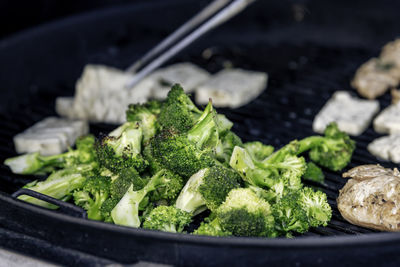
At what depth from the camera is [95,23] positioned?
5980mm

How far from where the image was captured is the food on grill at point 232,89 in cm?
511

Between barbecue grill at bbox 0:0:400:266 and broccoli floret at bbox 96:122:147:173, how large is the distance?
0.50 m

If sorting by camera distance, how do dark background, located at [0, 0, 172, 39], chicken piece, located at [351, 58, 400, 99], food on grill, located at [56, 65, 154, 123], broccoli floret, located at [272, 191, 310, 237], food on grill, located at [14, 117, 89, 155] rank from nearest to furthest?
broccoli floret, located at [272, 191, 310, 237] → food on grill, located at [14, 117, 89, 155] → food on grill, located at [56, 65, 154, 123] → chicken piece, located at [351, 58, 400, 99] → dark background, located at [0, 0, 172, 39]

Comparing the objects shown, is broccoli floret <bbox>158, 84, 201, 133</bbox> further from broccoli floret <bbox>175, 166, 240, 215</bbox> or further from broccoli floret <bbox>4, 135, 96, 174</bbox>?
broccoli floret <bbox>4, 135, 96, 174</bbox>

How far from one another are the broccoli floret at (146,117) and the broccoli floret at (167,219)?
68 centimetres

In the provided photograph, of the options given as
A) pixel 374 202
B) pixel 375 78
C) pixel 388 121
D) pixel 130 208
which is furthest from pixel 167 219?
pixel 375 78

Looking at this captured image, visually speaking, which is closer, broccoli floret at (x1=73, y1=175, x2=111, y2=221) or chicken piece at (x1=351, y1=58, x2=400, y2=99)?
broccoli floret at (x1=73, y1=175, x2=111, y2=221)

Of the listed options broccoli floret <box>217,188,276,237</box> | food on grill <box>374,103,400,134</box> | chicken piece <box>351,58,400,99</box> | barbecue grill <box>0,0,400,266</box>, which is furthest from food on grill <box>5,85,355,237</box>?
chicken piece <box>351,58,400,99</box>

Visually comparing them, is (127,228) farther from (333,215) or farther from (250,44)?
(250,44)

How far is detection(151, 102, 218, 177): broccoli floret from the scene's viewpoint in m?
3.13

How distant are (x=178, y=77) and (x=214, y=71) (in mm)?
672

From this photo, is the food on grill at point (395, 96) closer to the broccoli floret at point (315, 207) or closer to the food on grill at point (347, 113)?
the food on grill at point (347, 113)

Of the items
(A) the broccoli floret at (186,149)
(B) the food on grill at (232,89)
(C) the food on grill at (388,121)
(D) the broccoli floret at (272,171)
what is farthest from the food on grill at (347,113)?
(A) the broccoli floret at (186,149)

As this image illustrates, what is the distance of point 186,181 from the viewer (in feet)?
10.8
